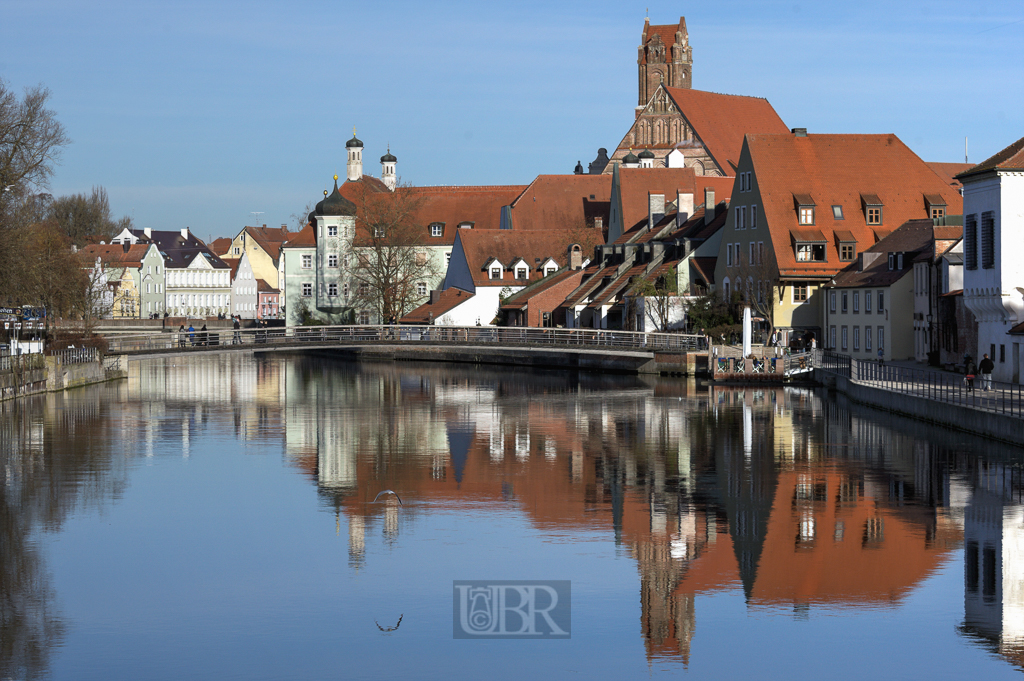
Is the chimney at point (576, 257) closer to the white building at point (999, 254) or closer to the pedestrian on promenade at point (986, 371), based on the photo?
the white building at point (999, 254)

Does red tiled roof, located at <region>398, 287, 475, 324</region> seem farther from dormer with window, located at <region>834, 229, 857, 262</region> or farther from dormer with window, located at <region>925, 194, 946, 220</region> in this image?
dormer with window, located at <region>925, 194, 946, 220</region>

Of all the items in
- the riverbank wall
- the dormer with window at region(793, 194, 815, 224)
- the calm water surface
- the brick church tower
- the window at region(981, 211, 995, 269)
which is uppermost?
the brick church tower

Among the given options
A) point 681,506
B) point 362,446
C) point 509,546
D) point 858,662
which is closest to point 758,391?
point 362,446

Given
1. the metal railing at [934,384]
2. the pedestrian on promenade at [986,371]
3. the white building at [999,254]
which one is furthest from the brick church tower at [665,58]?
the pedestrian on promenade at [986,371]

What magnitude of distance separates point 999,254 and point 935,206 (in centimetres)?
2754

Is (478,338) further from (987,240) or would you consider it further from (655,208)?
(987,240)

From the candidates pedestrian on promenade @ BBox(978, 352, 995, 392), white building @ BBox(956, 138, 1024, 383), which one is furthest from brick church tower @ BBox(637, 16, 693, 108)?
pedestrian on promenade @ BBox(978, 352, 995, 392)

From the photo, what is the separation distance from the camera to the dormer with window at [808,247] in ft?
212

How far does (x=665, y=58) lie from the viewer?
140 m

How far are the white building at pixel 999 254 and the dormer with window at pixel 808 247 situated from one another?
2061 cm

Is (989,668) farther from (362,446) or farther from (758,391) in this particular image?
(758,391)

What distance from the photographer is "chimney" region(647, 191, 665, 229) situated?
82812mm

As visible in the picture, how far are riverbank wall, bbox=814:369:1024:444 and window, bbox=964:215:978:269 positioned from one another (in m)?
5.24

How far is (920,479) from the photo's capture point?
2986 centimetres
